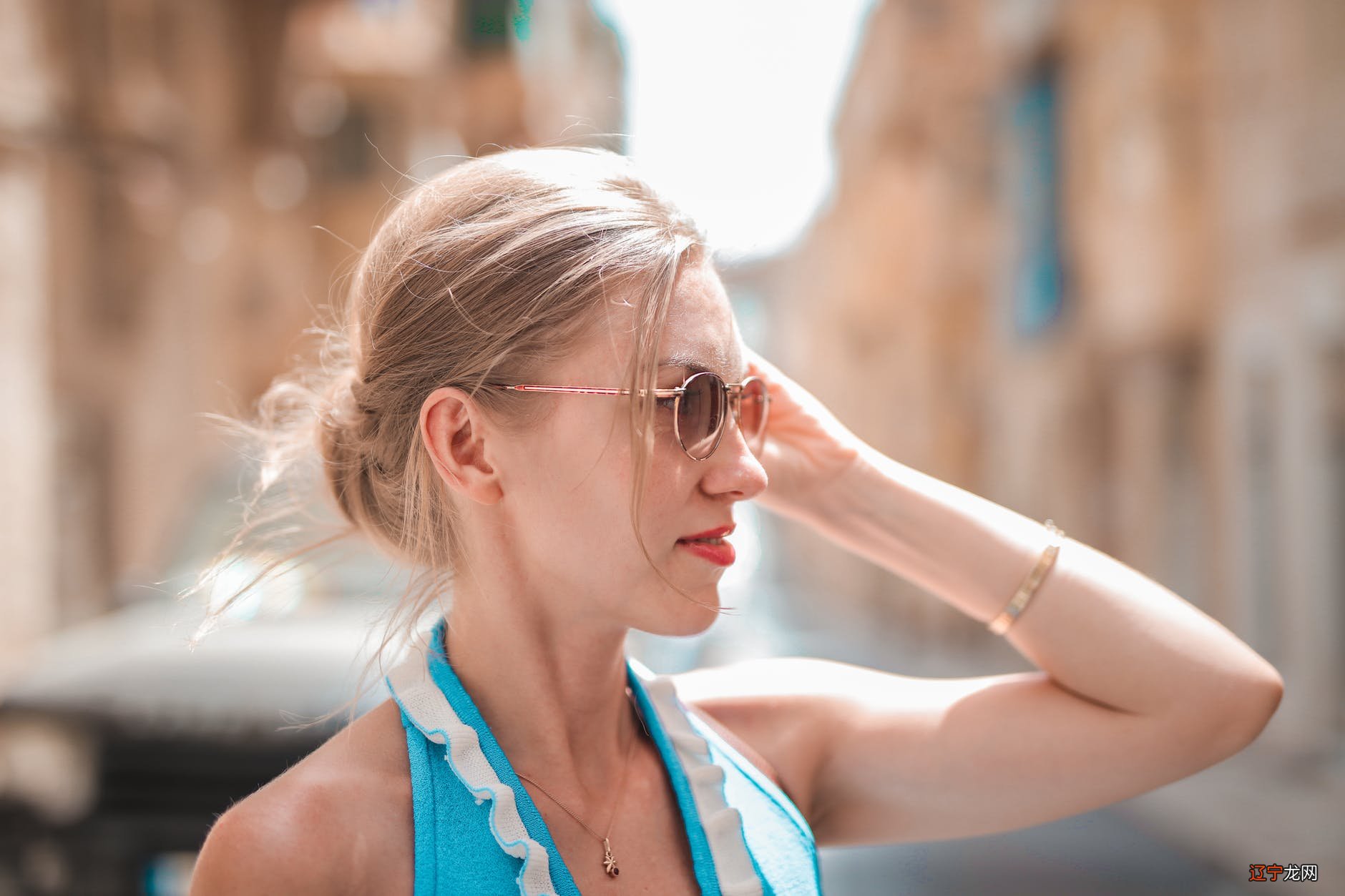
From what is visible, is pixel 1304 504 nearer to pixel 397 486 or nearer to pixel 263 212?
pixel 397 486

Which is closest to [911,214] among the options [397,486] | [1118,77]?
[1118,77]

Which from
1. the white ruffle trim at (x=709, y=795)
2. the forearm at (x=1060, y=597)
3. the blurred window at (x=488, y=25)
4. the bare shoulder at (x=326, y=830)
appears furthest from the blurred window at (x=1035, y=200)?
the bare shoulder at (x=326, y=830)

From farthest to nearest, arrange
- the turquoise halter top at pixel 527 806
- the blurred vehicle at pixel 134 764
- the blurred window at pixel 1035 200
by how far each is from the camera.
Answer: the blurred window at pixel 1035 200 → the blurred vehicle at pixel 134 764 → the turquoise halter top at pixel 527 806

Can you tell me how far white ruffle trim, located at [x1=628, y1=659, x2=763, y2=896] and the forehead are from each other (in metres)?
0.51

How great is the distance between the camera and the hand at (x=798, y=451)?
1755 mm

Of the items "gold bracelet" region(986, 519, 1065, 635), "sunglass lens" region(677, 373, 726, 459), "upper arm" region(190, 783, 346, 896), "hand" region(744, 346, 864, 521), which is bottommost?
"upper arm" region(190, 783, 346, 896)

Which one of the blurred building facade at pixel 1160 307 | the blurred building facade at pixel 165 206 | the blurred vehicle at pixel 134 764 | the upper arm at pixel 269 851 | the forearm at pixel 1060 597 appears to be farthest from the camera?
the blurred building facade at pixel 165 206

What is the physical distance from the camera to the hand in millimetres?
1755

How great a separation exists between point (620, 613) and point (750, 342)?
9661mm

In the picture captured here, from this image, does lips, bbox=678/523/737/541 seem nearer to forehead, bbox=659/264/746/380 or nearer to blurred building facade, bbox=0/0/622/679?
forehead, bbox=659/264/746/380

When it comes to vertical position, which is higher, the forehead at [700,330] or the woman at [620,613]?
the forehead at [700,330]

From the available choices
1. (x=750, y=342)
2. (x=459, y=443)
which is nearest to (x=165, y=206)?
(x=750, y=342)

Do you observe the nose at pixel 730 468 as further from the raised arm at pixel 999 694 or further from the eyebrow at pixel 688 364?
the raised arm at pixel 999 694

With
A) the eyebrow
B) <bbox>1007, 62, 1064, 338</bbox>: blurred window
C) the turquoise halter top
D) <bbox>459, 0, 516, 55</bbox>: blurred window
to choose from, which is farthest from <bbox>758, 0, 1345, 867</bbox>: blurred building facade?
<bbox>459, 0, 516, 55</bbox>: blurred window
